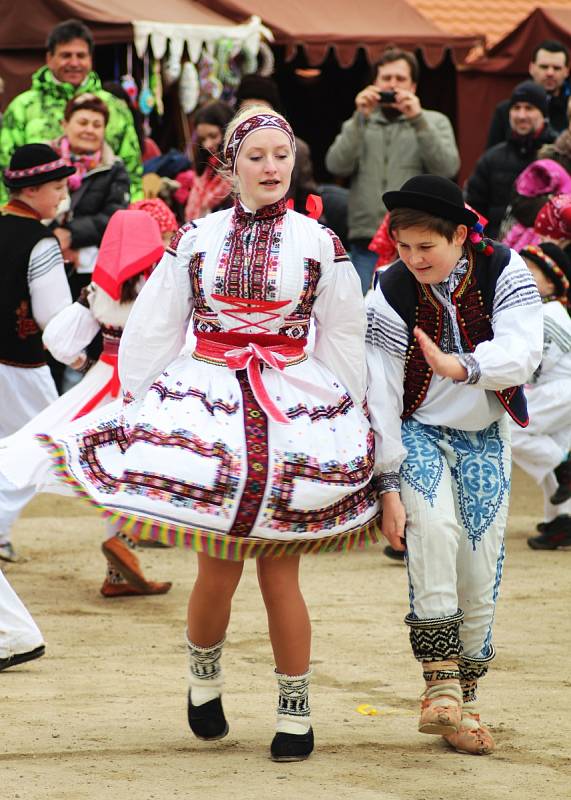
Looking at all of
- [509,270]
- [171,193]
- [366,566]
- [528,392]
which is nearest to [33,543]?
→ [366,566]

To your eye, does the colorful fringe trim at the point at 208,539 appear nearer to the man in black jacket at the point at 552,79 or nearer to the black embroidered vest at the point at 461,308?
the black embroidered vest at the point at 461,308

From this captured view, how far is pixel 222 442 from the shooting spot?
4.01 meters

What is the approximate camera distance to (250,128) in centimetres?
427

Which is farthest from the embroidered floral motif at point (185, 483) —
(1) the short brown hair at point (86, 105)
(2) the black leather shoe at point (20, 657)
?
(1) the short brown hair at point (86, 105)

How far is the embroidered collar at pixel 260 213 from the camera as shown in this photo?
4.27m

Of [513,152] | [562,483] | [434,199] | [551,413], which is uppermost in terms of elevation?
[434,199]

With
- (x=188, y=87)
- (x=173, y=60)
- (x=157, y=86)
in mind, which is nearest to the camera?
(x=173, y=60)

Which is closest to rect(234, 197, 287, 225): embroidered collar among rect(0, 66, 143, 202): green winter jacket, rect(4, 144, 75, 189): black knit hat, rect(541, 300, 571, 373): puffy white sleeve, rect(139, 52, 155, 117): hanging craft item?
rect(4, 144, 75, 189): black knit hat

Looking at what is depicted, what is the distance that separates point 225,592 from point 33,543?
3.69 meters

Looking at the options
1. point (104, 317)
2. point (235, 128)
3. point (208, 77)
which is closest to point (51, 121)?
point (104, 317)

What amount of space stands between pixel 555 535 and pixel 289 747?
376 cm

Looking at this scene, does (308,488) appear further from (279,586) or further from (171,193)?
(171,193)

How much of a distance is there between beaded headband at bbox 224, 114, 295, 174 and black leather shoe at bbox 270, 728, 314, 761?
163cm

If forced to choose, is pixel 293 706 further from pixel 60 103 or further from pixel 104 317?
pixel 60 103
